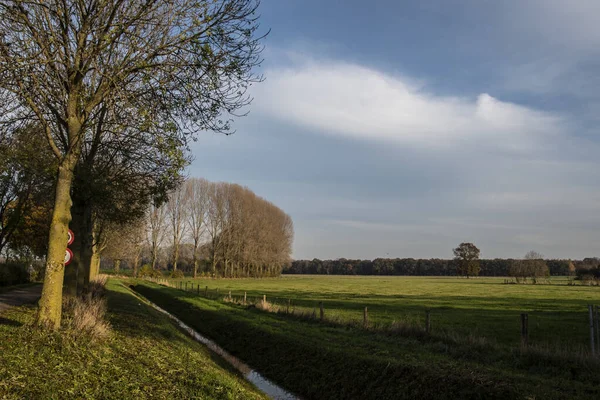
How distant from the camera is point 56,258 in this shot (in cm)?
1057

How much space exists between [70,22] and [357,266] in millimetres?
179214

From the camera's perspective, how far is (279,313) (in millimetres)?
23344

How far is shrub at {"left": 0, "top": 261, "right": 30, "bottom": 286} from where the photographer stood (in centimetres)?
3547

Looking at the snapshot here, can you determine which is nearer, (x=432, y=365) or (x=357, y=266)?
(x=432, y=365)

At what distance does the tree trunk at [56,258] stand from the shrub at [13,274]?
30.4 meters

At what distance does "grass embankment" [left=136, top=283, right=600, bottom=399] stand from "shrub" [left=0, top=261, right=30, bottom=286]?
2620 cm

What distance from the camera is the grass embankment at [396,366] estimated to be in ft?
30.3

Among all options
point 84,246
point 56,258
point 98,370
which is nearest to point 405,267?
point 84,246

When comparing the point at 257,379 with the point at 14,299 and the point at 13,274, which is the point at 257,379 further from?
the point at 13,274

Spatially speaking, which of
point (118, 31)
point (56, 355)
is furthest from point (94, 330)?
point (118, 31)

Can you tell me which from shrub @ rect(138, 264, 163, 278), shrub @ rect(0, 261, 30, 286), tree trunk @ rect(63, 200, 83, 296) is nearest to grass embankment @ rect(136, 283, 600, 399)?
tree trunk @ rect(63, 200, 83, 296)

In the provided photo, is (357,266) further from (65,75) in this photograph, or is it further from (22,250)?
(65,75)

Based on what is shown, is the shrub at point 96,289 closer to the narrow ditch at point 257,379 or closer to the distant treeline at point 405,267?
the narrow ditch at point 257,379

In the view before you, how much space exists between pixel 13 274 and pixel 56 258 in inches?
1335
